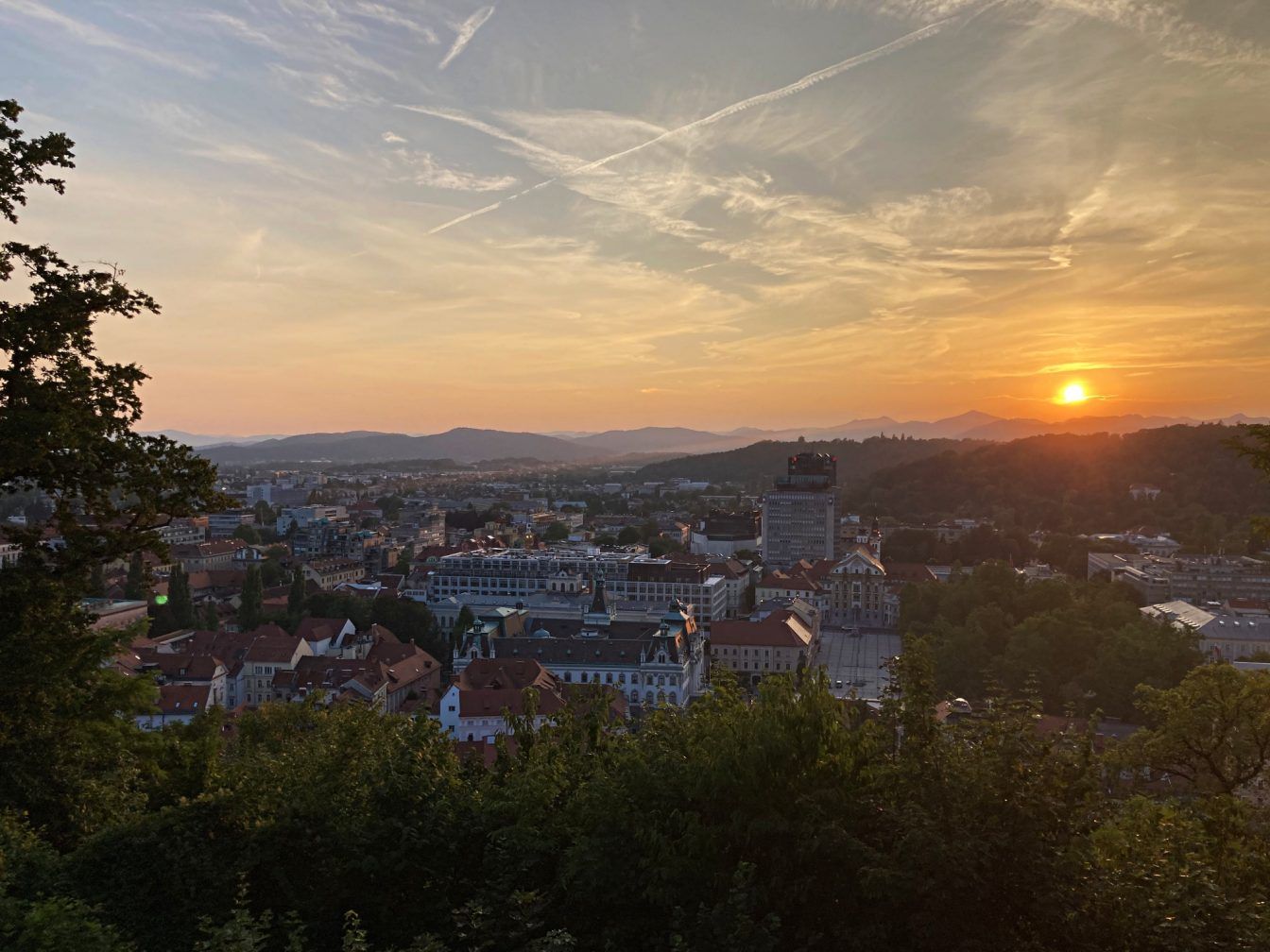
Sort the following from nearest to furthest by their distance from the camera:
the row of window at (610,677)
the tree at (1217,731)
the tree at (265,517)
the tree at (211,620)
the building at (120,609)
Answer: the tree at (1217,731)
the row of window at (610,677)
the building at (120,609)
the tree at (211,620)
the tree at (265,517)

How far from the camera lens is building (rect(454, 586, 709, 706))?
48188mm

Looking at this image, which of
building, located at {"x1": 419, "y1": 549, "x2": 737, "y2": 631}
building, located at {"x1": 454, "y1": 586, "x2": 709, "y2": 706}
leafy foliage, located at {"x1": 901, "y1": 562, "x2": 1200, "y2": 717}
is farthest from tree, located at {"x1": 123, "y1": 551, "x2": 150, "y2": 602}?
leafy foliage, located at {"x1": 901, "y1": 562, "x2": 1200, "y2": 717}

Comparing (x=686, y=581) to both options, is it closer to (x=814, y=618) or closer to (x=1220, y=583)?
(x=814, y=618)

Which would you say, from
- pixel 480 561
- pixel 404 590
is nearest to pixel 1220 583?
pixel 480 561

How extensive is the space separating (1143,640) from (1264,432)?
35531 millimetres

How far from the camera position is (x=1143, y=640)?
40.8 meters

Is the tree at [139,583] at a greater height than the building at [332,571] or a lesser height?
greater

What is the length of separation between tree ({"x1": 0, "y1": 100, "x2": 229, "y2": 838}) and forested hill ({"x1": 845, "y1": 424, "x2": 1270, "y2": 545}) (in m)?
102

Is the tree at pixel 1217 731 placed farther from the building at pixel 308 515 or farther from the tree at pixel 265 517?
the tree at pixel 265 517

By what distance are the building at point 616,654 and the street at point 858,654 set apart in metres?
7.80

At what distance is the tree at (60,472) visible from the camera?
31.7 ft

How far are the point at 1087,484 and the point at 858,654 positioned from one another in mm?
80079

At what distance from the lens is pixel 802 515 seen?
99625 mm

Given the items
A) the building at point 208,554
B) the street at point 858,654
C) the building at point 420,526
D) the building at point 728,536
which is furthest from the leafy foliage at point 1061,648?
the building at point 420,526
